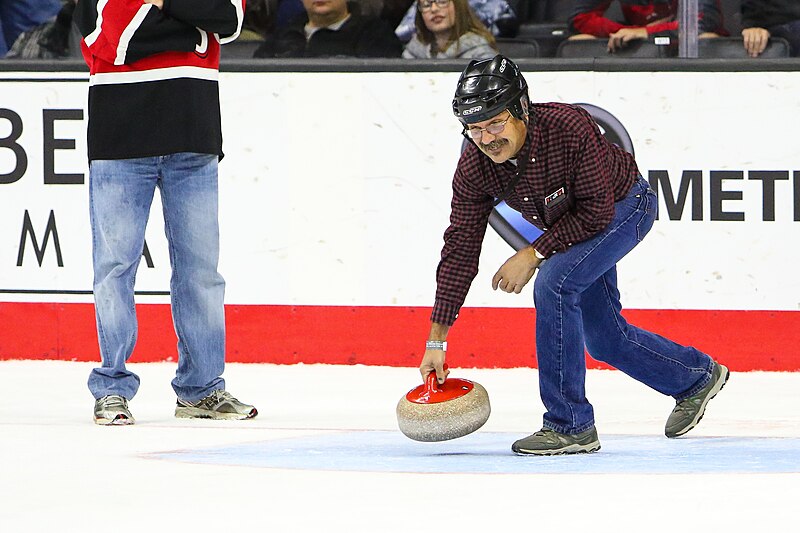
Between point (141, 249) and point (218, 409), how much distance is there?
1.96 ft

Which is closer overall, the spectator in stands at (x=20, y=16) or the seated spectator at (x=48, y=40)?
the seated spectator at (x=48, y=40)

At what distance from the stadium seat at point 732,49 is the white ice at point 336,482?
4.51 feet

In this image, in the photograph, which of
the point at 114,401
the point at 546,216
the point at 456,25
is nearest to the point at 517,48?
the point at 456,25

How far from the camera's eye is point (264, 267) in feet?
21.7

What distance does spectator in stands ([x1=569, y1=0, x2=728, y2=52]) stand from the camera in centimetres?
641

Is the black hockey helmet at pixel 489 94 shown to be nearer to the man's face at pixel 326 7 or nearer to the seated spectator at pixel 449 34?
the seated spectator at pixel 449 34

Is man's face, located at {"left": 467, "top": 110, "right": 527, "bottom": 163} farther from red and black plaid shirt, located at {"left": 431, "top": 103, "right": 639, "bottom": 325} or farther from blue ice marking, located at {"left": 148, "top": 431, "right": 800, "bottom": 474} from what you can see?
blue ice marking, located at {"left": 148, "top": 431, "right": 800, "bottom": 474}

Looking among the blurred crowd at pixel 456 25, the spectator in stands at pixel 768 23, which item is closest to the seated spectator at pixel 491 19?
the blurred crowd at pixel 456 25

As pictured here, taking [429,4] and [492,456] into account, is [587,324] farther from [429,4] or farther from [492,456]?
[429,4]

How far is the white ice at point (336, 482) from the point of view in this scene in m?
3.37

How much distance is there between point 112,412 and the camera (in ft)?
16.7

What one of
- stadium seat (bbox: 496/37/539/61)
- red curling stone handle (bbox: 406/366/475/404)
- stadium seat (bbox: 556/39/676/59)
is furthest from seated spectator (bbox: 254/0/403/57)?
red curling stone handle (bbox: 406/366/475/404)

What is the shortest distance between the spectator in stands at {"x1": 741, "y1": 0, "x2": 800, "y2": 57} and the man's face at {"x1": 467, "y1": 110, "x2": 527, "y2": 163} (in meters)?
2.40

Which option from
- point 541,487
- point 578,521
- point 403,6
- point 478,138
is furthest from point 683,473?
point 403,6
